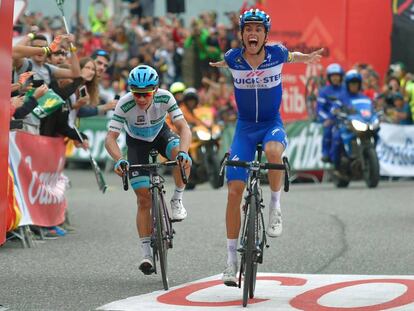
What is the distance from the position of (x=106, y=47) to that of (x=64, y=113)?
1370 cm

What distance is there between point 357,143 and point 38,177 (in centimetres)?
850

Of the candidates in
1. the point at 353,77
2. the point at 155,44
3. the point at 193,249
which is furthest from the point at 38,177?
the point at 155,44

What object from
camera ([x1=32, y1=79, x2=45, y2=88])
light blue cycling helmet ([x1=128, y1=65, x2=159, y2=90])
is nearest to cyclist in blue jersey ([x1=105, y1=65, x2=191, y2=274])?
light blue cycling helmet ([x1=128, y1=65, x2=159, y2=90])

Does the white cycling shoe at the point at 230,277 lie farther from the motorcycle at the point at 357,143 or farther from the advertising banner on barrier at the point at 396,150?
the advertising banner on barrier at the point at 396,150

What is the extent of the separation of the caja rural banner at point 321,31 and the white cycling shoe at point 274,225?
1342cm

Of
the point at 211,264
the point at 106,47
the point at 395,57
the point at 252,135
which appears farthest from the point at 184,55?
the point at 252,135

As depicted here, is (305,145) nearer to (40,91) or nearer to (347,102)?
(347,102)

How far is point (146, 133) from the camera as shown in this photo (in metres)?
11.4

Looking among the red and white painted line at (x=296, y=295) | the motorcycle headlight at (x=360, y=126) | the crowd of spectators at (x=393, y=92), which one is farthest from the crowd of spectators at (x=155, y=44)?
the red and white painted line at (x=296, y=295)

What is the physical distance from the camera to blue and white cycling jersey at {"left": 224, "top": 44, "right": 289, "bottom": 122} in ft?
34.2

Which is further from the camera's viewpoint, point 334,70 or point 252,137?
point 334,70

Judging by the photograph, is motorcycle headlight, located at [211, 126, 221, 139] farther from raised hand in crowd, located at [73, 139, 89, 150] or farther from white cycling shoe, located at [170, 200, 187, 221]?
white cycling shoe, located at [170, 200, 187, 221]

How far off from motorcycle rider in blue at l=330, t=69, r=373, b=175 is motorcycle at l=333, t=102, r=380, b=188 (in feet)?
0.12

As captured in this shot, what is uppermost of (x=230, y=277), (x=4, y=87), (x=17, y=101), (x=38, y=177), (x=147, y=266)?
(x=4, y=87)
